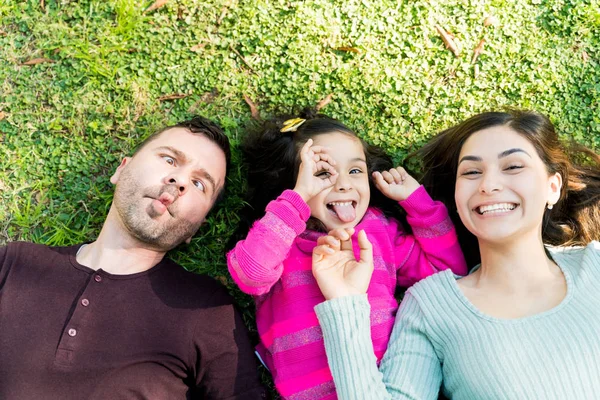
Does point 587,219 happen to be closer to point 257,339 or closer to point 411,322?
point 411,322

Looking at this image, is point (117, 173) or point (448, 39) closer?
point (117, 173)

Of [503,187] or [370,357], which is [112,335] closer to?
[370,357]

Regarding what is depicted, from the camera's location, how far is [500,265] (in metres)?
3.50

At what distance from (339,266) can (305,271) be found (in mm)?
249

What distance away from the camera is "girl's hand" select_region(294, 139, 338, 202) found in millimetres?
3578

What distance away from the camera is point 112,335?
135 inches

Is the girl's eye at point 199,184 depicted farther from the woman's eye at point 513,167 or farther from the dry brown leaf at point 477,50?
the dry brown leaf at point 477,50

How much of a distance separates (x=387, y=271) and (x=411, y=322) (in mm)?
452

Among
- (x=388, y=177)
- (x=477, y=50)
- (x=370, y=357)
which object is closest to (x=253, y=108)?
(x=388, y=177)

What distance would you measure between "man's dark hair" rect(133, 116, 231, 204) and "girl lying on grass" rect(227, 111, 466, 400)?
0.25 meters

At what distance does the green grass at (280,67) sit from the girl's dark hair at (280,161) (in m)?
0.19

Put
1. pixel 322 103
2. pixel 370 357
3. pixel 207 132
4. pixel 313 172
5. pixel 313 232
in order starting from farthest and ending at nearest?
pixel 322 103
pixel 207 132
pixel 313 232
pixel 313 172
pixel 370 357

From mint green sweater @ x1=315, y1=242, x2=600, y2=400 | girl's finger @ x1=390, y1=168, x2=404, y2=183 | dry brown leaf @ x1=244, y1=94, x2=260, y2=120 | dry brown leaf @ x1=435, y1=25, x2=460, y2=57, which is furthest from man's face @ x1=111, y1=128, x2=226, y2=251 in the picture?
dry brown leaf @ x1=435, y1=25, x2=460, y2=57

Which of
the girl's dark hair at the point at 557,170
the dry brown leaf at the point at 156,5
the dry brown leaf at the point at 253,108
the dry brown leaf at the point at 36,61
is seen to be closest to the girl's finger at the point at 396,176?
the girl's dark hair at the point at 557,170
